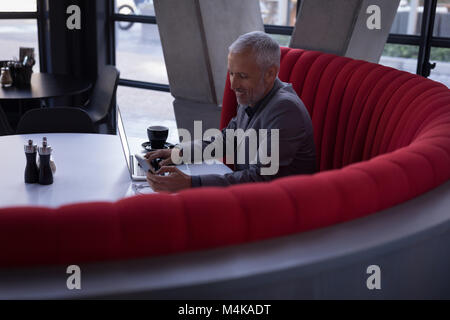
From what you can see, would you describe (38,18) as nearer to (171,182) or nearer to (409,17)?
(409,17)

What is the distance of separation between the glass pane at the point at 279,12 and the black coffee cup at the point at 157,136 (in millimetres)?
3025

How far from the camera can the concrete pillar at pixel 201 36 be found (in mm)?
4617

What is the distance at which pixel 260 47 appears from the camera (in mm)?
2461

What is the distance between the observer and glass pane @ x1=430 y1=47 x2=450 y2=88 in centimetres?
453

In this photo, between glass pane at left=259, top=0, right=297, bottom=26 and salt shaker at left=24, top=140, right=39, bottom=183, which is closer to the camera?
salt shaker at left=24, top=140, right=39, bottom=183

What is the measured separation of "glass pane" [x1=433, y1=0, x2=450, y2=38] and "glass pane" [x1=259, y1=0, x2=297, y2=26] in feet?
4.44

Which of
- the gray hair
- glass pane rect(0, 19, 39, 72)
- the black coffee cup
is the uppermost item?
glass pane rect(0, 19, 39, 72)

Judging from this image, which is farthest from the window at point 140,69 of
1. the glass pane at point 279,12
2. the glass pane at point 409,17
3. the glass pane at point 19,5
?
the glass pane at point 409,17

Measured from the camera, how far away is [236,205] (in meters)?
1.21

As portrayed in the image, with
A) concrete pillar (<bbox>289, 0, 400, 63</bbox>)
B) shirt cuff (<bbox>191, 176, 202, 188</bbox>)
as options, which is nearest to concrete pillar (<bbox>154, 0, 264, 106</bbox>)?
concrete pillar (<bbox>289, 0, 400, 63</bbox>)

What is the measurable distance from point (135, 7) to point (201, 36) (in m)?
1.67

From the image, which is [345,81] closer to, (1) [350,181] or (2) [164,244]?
(1) [350,181]

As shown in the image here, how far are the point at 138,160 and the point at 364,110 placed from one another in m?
1.30

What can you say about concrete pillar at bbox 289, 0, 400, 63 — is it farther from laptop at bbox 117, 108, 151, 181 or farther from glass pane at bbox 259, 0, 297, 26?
laptop at bbox 117, 108, 151, 181
